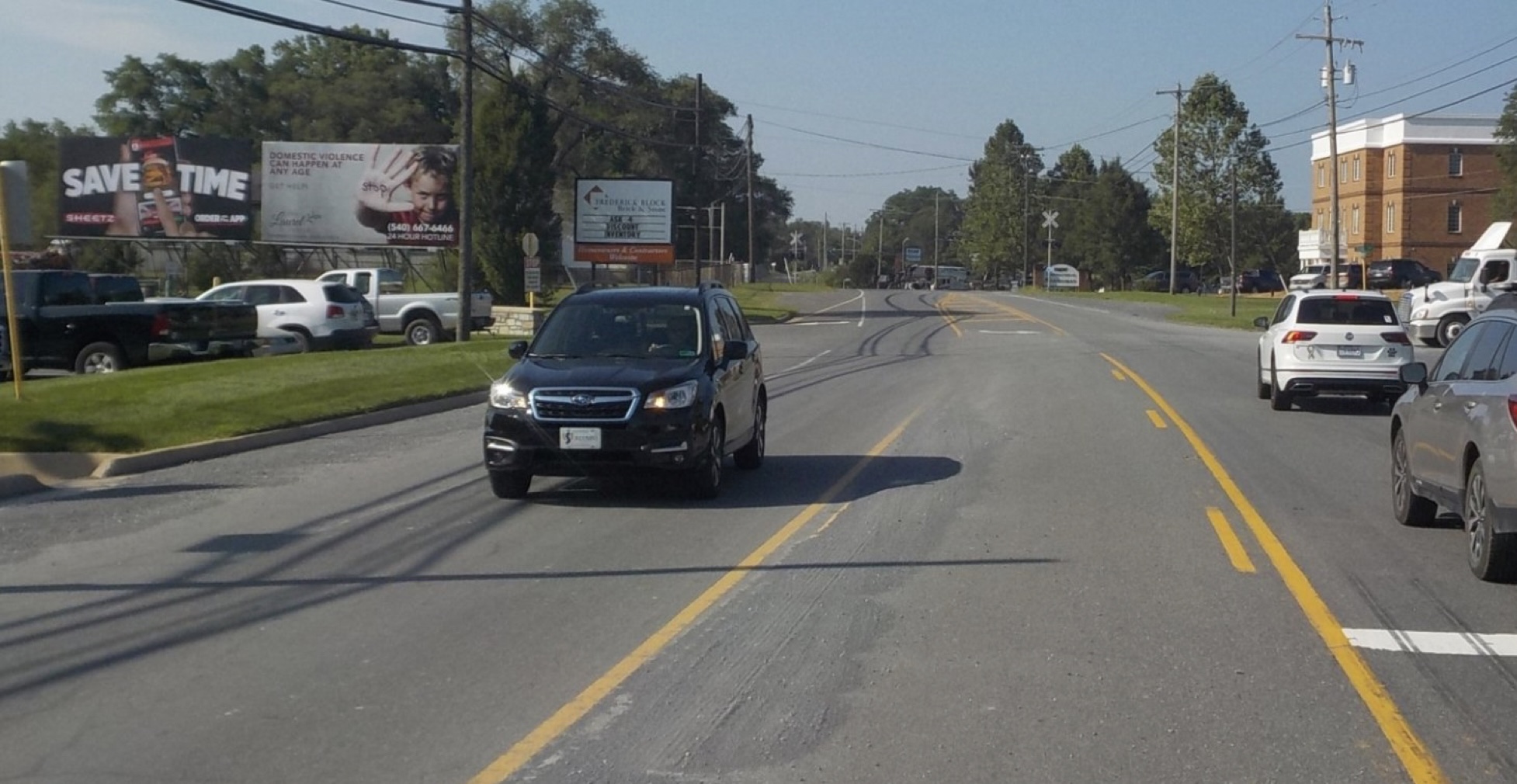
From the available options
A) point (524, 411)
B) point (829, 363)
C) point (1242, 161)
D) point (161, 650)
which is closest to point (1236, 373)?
point (829, 363)

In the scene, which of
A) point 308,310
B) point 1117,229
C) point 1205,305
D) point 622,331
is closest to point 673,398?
point 622,331

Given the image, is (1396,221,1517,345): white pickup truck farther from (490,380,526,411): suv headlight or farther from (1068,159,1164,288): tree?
(1068,159,1164,288): tree

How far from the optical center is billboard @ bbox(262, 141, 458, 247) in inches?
2078

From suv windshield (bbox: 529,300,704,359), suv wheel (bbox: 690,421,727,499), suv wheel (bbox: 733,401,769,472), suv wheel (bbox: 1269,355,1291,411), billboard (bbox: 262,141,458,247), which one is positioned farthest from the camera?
billboard (bbox: 262,141,458,247)

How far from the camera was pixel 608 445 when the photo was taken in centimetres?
1180

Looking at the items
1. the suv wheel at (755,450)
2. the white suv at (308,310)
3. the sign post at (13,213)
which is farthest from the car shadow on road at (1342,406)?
the white suv at (308,310)

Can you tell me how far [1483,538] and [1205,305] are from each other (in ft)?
196

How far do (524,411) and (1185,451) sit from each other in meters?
7.51

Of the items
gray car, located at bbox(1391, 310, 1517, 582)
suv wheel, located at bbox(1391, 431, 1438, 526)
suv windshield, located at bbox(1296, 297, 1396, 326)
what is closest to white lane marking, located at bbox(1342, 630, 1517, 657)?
gray car, located at bbox(1391, 310, 1517, 582)

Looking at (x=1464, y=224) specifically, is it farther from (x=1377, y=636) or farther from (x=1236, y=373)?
(x=1377, y=636)

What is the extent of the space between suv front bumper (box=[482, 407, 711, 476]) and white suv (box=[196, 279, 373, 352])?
18721mm

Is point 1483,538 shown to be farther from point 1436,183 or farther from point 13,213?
point 1436,183

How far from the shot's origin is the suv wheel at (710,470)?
40.1ft

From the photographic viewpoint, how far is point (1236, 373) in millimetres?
28203
